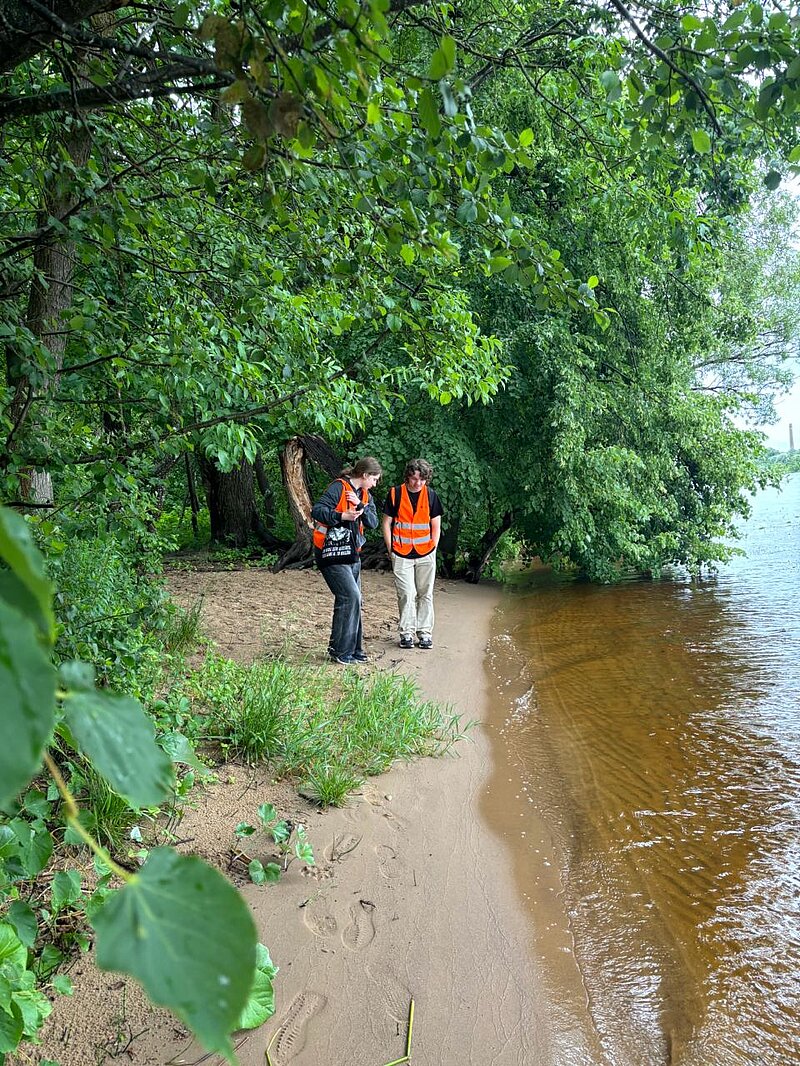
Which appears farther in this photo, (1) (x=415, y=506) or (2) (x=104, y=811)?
(1) (x=415, y=506)

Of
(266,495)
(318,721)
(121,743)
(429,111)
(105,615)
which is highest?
(429,111)

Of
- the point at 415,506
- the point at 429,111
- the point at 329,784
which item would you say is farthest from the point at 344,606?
the point at 429,111

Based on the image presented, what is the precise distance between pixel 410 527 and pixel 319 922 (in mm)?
5319

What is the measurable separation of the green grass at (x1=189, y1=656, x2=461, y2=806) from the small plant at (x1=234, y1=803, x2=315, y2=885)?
47 centimetres

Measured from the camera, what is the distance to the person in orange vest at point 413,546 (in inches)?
320

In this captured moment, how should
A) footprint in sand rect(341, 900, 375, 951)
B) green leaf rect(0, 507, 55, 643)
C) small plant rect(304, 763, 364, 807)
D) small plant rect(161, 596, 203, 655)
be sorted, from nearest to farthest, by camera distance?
green leaf rect(0, 507, 55, 643)
footprint in sand rect(341, 900, 375, 951)
small plant rect(304, 763, 364, 807)
small plant rect(161, 596, 203, 655)

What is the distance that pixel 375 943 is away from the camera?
312 centimetres

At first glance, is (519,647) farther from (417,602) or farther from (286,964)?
(286,964)

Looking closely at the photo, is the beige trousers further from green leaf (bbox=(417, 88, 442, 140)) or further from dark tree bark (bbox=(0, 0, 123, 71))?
green leaf (bbox=(417, 88, 442, 140))

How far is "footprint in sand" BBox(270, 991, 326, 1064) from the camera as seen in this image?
8.14 ft

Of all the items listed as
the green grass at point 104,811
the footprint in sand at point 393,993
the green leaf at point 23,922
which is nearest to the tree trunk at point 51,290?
the green grass at point 104,811

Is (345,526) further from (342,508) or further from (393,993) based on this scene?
(393,993)

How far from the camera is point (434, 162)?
255 centimetres

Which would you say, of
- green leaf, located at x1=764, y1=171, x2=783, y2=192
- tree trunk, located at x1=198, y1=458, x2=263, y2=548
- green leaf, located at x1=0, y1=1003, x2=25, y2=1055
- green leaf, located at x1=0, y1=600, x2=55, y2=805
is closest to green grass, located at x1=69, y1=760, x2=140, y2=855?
green leaf, located at x1=0, y1=1003, x2=25, y2=1055
